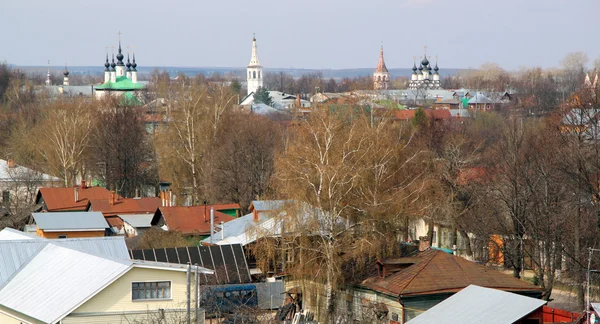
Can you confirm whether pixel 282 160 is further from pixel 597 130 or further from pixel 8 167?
pixel 8 167

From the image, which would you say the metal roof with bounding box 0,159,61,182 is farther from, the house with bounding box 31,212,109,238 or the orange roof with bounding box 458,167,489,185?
the orange roof with bounding box 458,167,489,185

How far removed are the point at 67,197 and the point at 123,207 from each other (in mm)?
3672

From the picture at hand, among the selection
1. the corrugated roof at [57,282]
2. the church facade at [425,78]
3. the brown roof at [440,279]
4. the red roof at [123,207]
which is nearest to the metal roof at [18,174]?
the red roof at [123,207]

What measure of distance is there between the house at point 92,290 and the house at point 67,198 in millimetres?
22480

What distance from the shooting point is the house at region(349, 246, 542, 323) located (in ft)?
73.9

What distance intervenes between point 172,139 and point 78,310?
Result: 28299 mm

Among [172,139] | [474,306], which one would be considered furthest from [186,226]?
[474,306]

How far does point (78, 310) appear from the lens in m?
19.2

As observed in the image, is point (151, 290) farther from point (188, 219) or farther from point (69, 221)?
point (69, 221)

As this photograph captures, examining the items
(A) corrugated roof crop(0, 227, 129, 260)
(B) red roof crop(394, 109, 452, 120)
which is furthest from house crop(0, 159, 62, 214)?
(B) red roof crop(394, 109, 452, 120)

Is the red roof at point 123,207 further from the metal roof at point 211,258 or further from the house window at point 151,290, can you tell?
the house window at point 151,290

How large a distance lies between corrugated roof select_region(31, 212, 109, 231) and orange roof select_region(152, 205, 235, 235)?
7.51ft

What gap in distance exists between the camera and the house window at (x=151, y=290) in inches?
788

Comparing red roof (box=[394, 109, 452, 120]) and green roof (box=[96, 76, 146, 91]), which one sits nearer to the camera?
red roof (box=[394, 109, 452, 120])
